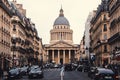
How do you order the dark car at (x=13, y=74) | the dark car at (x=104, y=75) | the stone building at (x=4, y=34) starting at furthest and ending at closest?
the stone building at (x=4, y=34)
the dark car at (x=13, y=74)
the dark car at (x=104, y=75)

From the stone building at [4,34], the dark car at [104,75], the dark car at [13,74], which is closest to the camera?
the dark car at [104,75]

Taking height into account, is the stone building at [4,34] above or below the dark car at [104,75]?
above

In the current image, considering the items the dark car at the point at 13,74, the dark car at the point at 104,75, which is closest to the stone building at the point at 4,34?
the dark car at the point at 13,74

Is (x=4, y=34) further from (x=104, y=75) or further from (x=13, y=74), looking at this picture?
(x=104, y=75)

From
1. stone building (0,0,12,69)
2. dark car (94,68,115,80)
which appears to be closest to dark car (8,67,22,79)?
dark car (94,68,115,80)

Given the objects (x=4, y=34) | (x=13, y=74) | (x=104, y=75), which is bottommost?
(x=104, y=75)

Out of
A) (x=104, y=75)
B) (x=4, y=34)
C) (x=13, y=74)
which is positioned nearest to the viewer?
(x=104, y=75)

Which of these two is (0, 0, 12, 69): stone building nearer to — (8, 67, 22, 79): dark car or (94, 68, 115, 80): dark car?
(8, 67, 22, 79): dark car

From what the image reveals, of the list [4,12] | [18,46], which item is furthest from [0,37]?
[18,46]

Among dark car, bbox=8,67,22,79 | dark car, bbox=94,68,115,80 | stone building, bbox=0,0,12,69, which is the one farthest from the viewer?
stone building, bbox=0,0,12,69

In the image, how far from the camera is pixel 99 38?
127 meters

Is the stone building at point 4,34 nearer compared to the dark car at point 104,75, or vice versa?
the dark car at point 104,75

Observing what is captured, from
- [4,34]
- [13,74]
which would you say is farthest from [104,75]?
[4,34]

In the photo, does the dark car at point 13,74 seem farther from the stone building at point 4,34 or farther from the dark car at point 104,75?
the stone building at point 4,34
